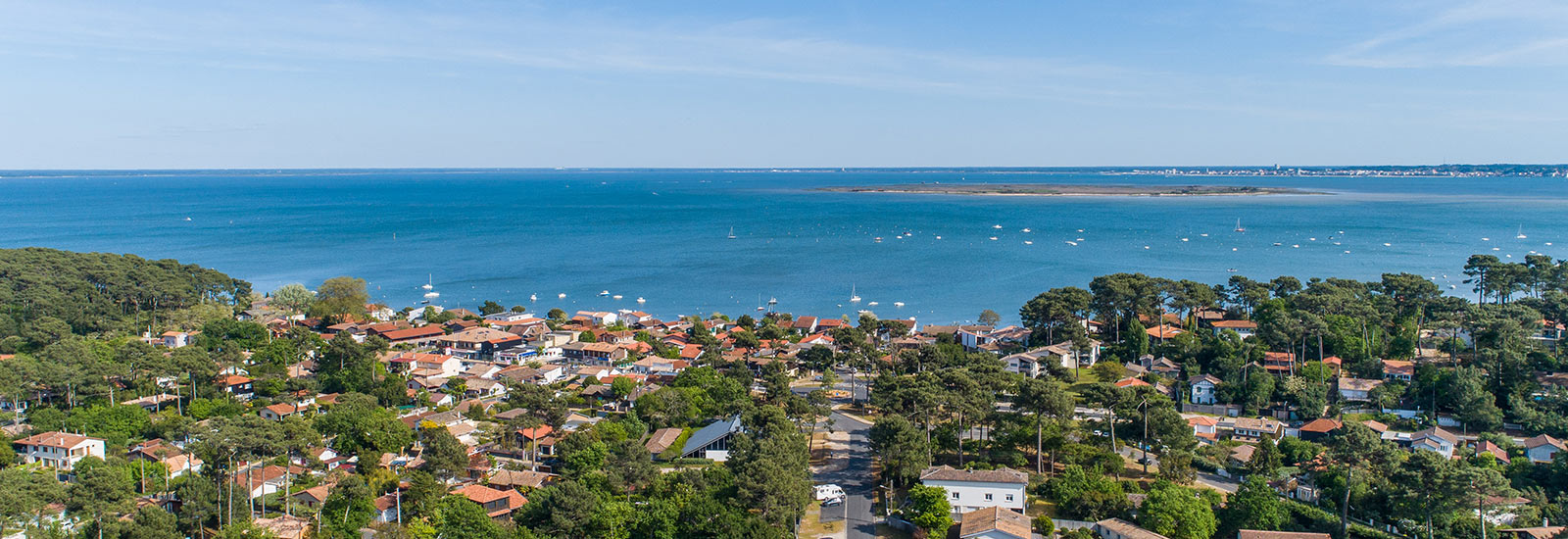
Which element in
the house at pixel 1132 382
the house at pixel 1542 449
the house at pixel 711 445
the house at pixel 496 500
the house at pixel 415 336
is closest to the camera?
the house at pixel 496 500

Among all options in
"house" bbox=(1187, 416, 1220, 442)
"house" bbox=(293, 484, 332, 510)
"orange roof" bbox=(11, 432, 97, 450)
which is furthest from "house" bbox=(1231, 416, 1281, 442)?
"orange roof" bbox=(11, 432, 97, 450)

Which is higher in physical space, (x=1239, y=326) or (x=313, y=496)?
(x=1239, y=326)

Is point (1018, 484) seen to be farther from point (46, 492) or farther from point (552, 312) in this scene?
point (552, 312)

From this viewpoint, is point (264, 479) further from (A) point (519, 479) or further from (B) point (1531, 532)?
(B) point (1531, 532)

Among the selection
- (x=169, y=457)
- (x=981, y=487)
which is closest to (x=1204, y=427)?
(x=981, y=487)

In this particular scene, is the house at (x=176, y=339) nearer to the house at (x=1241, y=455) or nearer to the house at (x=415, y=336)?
the house at (x=415, y=336)

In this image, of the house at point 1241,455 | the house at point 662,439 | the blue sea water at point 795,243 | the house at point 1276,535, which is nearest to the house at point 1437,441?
the house at point 1241,455

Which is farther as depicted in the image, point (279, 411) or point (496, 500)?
point (279, 411)
